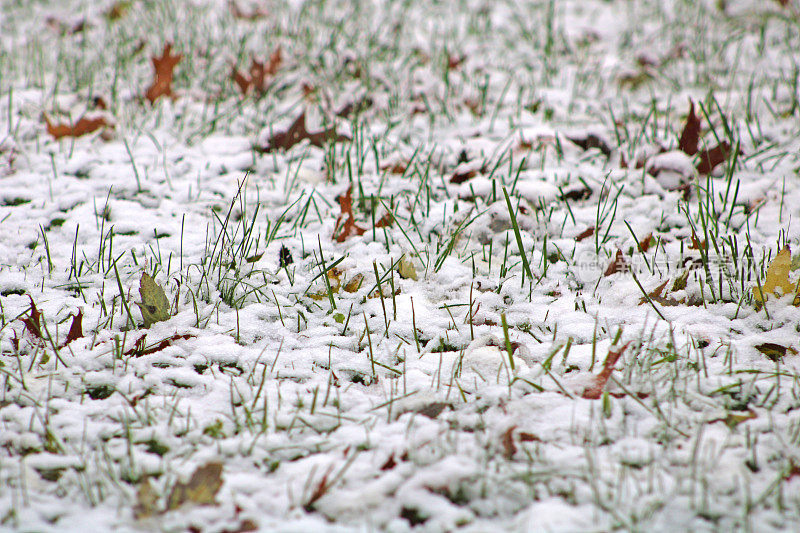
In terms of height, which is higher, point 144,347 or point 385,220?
point 385,220

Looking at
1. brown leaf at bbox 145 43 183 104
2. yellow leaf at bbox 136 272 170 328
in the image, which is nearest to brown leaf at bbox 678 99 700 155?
yellow leaf at bbox 136 272 170 328

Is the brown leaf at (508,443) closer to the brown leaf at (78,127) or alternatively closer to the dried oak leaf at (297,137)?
the dried oak leaf at (297,137)

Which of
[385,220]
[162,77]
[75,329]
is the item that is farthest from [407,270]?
[162,77]

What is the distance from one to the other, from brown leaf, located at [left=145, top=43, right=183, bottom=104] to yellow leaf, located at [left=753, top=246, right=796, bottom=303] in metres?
2.97

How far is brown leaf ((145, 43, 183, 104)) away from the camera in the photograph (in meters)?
3.18

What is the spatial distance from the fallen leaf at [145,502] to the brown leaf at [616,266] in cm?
145

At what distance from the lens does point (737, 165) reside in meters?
2.48

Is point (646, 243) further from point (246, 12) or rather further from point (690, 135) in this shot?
point (246, 12)

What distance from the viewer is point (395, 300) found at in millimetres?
1769

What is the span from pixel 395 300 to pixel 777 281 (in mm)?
1120

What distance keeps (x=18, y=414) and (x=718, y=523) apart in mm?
1470

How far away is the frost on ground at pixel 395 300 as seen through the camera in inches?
44.9

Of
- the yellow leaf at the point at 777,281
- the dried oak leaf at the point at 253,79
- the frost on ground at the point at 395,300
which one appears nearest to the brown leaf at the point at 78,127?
the frost on ground at the point at 395,300

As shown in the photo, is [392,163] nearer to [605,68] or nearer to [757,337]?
[757,337]
